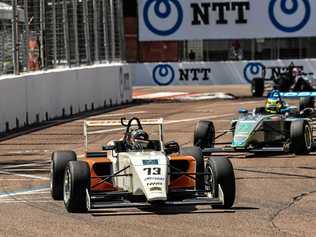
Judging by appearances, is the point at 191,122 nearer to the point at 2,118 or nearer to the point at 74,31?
the point at 2,118

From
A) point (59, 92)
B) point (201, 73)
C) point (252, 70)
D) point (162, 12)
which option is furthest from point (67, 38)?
point (252, 70)

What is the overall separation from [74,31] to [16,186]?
16.8 m

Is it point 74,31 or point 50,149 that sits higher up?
point 74,31

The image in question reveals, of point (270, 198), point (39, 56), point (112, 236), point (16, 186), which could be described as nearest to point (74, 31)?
point (39, 56)

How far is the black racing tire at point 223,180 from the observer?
10383 mm

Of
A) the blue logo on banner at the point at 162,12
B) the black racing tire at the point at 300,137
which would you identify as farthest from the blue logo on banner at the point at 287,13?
the black racing tire at the point at 300,137

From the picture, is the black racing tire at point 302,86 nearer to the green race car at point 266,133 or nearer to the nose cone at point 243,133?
the green race car at point 266,133

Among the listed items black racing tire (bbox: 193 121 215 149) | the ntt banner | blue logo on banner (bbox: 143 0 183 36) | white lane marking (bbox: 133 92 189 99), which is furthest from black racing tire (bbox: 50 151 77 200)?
blue logo on banner (bbox: 143 0 183 36)

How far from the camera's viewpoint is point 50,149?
1800 cm

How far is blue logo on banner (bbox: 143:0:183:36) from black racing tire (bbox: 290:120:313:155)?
75.3 feet

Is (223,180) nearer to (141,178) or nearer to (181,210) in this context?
(181,210)

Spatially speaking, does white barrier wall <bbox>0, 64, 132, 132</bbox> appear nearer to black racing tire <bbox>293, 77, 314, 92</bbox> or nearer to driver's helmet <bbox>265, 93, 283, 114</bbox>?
black racing tire <bbox>293, 77, 314, 92</bbox>

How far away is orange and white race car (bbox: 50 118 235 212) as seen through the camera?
1016 cm

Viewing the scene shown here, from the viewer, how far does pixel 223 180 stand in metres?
10.4
